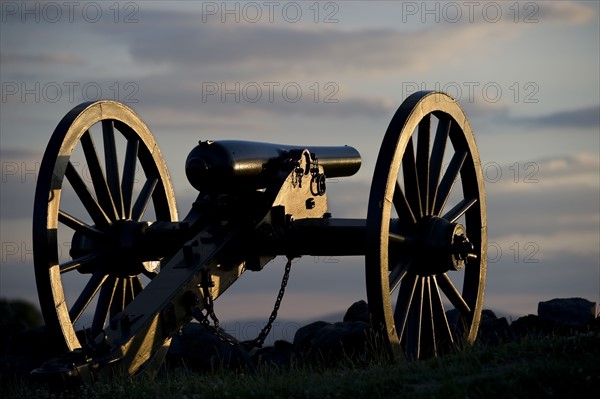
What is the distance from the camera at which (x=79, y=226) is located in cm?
1229

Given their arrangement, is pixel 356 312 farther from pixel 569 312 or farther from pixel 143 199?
pixel 143 199

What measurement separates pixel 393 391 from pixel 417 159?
3571 millimetres

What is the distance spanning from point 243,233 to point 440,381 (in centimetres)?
332

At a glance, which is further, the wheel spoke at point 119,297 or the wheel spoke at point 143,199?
the wheel spoke at point 143,199

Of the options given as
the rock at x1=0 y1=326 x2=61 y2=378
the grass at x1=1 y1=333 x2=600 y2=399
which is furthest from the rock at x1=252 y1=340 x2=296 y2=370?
the grass at x1=1 y1=333 x2=600 y2=399

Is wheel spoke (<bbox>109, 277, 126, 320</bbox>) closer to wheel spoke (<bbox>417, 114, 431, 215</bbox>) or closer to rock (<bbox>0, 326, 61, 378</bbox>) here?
rock (<bbox>0, 326, 61, 378</bbox>)

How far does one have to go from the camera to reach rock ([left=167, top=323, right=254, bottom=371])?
1447 centimetres

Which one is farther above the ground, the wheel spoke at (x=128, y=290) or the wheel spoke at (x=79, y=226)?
the wheel spoke at (x=79, y=226)

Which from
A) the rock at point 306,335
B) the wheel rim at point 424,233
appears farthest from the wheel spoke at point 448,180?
the rock at point 306,335

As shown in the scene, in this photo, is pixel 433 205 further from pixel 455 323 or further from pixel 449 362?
pixel 449 362

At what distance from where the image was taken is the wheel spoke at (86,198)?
39.8 feet

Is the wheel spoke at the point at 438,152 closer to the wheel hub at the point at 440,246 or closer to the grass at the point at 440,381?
the wheel hub at the point at 440,246

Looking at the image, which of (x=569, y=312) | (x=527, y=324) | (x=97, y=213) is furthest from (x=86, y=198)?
(x=569, y=312)

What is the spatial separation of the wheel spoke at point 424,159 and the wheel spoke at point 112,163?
3326mm
